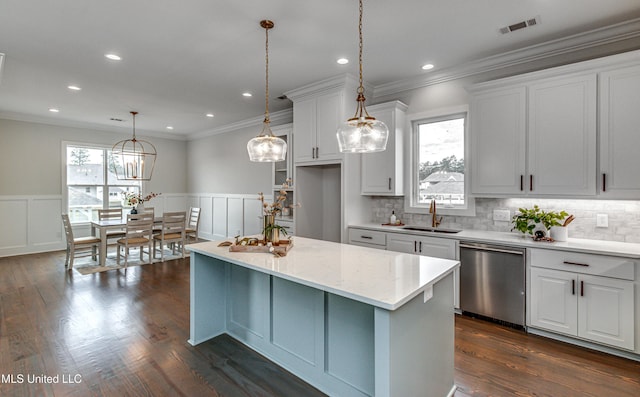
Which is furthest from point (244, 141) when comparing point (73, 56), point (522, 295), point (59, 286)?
point (522, 295)

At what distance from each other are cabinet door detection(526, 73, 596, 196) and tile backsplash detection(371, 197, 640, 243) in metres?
0.36

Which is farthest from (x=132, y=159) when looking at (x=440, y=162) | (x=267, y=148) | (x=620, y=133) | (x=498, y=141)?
(x=620, y=133)

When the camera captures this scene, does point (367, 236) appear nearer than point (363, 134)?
No

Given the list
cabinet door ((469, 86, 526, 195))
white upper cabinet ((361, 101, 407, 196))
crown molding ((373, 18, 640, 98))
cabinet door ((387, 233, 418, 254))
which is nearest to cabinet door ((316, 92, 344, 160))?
white upper cabinet ((361, 101, 407, 196))

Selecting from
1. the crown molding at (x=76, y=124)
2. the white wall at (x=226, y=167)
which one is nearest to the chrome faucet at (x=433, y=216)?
the white wall at (x=226, y=167)

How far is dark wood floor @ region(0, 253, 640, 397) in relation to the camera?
2115 millimetres

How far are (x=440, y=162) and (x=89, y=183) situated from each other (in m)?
7.37

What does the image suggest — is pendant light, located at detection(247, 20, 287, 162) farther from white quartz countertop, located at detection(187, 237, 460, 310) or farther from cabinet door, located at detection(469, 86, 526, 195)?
cabinet door, located at detection(469, 86, 526, 195)

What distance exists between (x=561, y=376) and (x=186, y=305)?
11.7ft

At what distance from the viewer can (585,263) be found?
2.60 meters

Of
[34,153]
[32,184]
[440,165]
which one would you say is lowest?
[32,184]

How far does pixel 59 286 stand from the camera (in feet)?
13.7

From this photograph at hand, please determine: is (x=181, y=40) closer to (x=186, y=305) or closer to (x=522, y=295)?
(x=186, y=305)

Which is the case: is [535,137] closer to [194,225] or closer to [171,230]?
[171,230]
